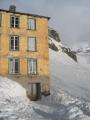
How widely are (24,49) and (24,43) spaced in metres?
0.89

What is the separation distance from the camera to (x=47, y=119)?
1027 inches

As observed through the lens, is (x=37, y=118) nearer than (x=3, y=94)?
Yes

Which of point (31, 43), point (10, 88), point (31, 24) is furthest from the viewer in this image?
point (31, 24)

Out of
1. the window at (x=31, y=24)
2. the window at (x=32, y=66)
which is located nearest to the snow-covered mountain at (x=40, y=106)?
the window at (x=32, y=66)

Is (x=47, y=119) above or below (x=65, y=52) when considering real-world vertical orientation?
below

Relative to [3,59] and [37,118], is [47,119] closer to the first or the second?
[37,118]

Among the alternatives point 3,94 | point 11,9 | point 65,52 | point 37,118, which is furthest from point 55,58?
point 37,118

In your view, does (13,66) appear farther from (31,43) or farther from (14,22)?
(14,22)

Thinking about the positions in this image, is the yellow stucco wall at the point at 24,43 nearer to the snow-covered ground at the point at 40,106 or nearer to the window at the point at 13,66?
the window at the point at 13,66

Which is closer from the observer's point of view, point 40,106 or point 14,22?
point 40,106

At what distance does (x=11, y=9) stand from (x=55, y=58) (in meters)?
66.2

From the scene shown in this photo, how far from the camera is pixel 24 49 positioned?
4484 cm

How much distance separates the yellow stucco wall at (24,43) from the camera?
43.7 meters

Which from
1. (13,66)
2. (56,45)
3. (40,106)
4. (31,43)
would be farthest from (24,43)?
(56,45)
